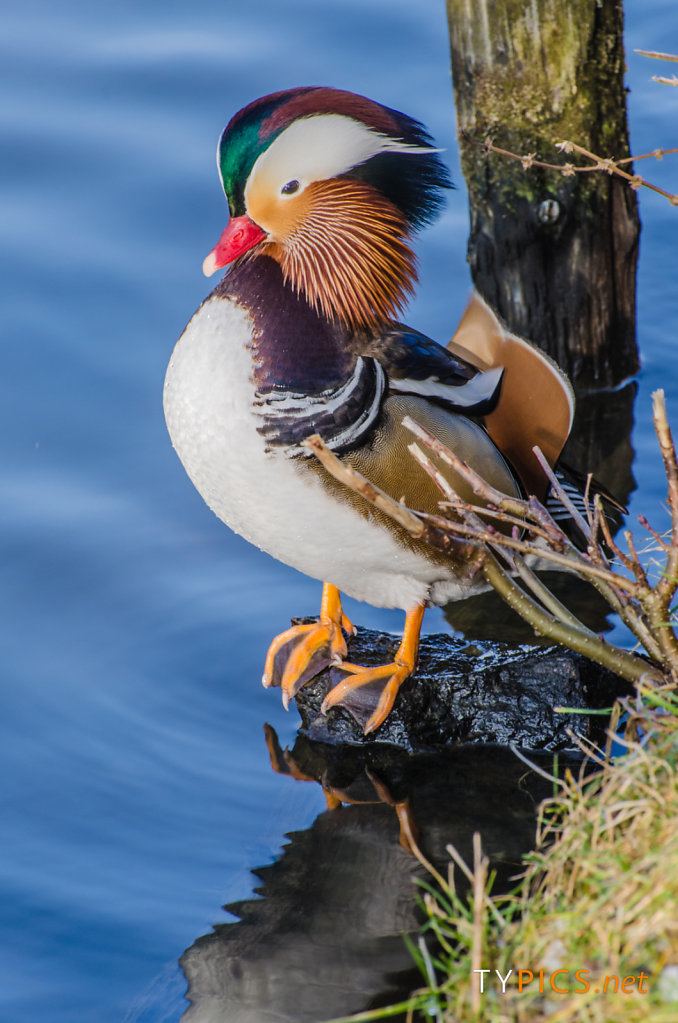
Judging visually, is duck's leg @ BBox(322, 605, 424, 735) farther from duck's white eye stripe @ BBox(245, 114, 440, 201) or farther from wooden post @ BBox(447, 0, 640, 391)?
wooden post @ BBox(447, 0, 640, 391)

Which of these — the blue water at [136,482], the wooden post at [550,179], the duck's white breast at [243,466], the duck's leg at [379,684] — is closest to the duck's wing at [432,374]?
the duck's white breast at [243,466]

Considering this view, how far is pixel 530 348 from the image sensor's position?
298 cm

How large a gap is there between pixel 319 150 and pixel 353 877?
1690 mm

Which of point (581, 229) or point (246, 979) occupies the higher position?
point (581, 229)

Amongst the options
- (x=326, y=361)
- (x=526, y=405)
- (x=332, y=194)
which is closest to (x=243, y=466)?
(x=326, y=361)

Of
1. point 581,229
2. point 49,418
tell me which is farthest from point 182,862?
point 581,229

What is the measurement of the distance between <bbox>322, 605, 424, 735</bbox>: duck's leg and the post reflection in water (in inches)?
6.4

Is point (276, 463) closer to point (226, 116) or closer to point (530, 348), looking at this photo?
point (530, 348)

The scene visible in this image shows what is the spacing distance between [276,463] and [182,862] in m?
1.08

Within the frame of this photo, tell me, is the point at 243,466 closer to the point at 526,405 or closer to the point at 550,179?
the point at 526,405

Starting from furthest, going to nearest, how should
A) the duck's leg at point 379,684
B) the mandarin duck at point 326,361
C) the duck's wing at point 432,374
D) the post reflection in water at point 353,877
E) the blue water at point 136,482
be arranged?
1. the duck's leg at point 379,684
2. the blue water at point 136,482
3. the duck's wing at point 432,374
4. the mandarin duck at point 326,361
5. the post reflection in water at point 353,877

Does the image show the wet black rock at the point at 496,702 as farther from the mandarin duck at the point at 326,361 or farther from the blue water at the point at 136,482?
the mandarin duck at the point at 326,361

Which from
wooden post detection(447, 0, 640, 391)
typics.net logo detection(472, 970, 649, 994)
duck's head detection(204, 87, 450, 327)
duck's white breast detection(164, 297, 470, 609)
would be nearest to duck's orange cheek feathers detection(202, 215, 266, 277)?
duck's head detection(204, 87, 450, 327)

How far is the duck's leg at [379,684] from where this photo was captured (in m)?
3.13
